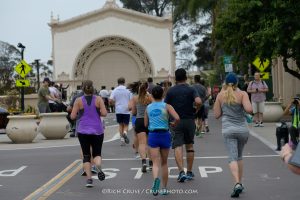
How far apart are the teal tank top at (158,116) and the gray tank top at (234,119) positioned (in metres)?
0.87

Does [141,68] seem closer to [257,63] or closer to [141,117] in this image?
[257,63]

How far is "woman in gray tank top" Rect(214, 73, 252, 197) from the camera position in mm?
9898

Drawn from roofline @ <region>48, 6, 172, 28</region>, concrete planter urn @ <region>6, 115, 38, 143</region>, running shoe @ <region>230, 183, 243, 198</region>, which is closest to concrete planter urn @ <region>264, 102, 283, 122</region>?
concrete planter urn @ <region>6, 115, 38, 143</region>

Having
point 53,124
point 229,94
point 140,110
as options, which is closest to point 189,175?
point 229,94

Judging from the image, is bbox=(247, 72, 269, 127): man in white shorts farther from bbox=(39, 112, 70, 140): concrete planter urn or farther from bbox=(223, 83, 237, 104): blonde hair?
bbox=(223, 83, 237, 104): blonde hair

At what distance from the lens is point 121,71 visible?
2608 inches

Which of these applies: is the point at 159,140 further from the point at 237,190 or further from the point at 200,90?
the point at 200,90

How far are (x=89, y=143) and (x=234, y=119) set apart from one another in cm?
257

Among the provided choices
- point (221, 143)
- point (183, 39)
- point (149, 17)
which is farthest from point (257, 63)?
point (183, 39)

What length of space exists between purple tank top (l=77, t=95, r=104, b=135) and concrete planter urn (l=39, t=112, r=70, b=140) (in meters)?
9.75

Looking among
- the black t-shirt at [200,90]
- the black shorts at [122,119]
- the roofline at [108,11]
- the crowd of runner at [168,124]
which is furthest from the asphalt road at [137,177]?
the roofline at [108,11]

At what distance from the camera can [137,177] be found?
11.8 meters

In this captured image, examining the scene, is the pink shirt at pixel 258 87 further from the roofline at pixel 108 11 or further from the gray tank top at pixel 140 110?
the roofline at pixel 108 11

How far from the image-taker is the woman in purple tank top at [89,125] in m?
11.1
